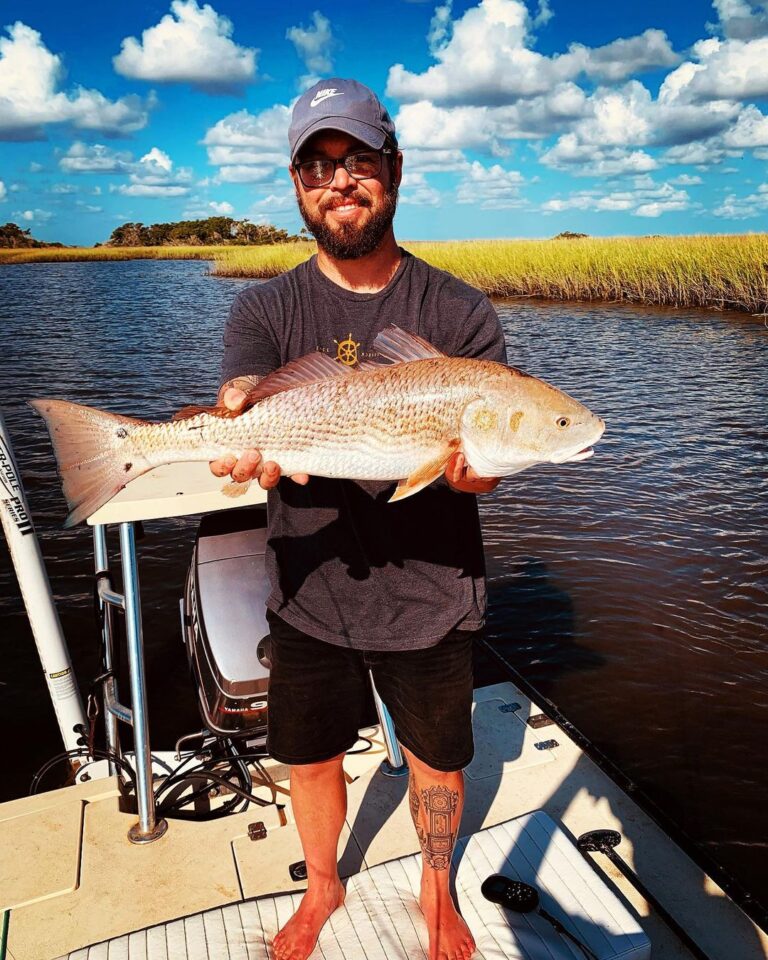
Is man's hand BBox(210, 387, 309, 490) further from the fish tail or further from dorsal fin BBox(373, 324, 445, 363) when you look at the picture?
dorsal fin BBox(373, 324, 445, 363)

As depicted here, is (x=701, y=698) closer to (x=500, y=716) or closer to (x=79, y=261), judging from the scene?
(x=500, y=716)

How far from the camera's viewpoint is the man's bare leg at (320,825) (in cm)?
267

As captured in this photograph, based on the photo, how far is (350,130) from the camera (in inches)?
95.5

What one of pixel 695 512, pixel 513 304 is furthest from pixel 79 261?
pixel 695 512

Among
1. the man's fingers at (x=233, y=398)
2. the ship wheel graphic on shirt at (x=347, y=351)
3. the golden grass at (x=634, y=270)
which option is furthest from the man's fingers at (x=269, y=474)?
the golden grass at (x=634, y=270)

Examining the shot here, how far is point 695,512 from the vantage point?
28.8 ft

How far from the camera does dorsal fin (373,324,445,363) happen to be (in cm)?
235

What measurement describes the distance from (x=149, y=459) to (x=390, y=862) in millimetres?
1849

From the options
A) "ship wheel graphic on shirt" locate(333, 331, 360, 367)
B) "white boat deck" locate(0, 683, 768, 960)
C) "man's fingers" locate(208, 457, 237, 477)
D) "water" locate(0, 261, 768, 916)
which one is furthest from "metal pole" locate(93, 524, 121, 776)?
"water" locate(0, 261, 768, 916)

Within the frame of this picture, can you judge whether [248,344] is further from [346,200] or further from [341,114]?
[341,114]

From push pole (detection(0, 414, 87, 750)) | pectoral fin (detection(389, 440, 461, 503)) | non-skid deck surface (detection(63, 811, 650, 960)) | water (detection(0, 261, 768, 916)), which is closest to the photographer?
pectoral fin (detection(389, 440, 461, 503))

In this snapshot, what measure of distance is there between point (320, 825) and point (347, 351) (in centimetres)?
176

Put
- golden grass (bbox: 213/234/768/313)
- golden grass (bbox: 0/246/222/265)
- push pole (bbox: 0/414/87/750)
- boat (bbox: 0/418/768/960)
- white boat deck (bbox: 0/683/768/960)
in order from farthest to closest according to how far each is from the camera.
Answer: golden grass (bbox: 0/246/222/265)
golden grass (bbox: 213/234/768/313)
push pole (bbox: 0/414/87/750)
white boat deck (bbox: 0/683/768/960)
boat (bbox: 0/418/768/960)

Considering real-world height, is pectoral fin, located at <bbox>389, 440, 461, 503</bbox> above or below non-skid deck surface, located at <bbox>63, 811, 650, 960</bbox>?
above
